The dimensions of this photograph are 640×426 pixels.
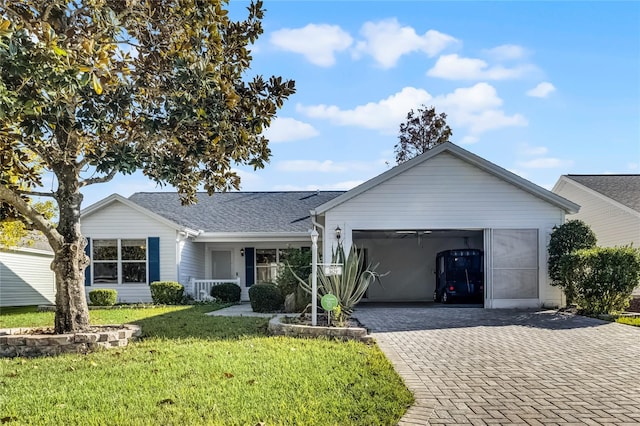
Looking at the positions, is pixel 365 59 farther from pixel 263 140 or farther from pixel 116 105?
pixel 116 105

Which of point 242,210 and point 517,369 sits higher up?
point 242,210

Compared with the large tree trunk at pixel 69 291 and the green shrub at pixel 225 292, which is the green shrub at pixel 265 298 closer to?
the green shrub at pixel 225 292

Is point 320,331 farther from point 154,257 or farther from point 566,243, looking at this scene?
point 154,257

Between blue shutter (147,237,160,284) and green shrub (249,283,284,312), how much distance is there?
5.52 metres

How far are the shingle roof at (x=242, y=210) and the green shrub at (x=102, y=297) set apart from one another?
352 centimetres

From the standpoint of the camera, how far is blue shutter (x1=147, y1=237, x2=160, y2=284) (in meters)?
18.4

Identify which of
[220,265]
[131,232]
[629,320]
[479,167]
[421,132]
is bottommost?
[629,320]

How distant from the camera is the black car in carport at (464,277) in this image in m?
18.0

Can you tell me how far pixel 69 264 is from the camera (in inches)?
350

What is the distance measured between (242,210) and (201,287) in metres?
4.23

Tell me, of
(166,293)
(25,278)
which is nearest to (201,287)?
(166,293)

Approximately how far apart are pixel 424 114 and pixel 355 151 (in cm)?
1615

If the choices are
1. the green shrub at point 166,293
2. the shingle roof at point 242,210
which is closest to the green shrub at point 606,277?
the shingle roof at point 242,210

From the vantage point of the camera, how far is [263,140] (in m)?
9.40
